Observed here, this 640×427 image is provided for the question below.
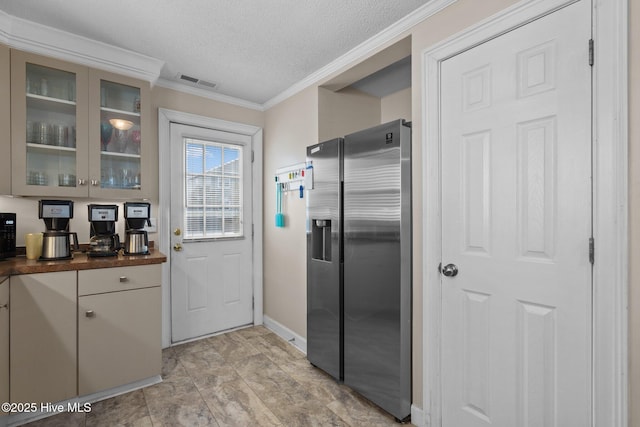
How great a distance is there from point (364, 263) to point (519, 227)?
94 cm

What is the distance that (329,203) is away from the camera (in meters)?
2.38

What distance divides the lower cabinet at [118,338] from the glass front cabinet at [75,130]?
81 centimetres

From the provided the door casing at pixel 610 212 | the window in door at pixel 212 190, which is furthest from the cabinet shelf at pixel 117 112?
the door casing at pixel 610 212

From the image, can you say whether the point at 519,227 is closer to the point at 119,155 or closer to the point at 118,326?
the point at 118,326

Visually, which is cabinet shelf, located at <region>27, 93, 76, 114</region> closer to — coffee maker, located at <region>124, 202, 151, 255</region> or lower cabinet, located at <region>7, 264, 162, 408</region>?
coffee maker, located at <region>124, 202, 151, 255</region>

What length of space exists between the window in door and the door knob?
229 centimetres

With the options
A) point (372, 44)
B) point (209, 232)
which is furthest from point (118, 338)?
point (372, 44)

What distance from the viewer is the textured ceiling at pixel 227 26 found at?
1.85m

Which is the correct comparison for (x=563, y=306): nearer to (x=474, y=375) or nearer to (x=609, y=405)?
(x=609, y=405)

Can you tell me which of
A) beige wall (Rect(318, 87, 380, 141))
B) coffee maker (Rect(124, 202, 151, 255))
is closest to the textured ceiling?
beige wall (Rect(318, 87, 380, 141))

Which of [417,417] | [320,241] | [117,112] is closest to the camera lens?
[417,417]

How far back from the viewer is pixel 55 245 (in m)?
2.10

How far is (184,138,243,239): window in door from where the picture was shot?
3105 millimetres

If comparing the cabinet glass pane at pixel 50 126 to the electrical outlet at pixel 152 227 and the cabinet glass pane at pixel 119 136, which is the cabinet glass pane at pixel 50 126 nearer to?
the cabinet glass pane at pixel 119 136
